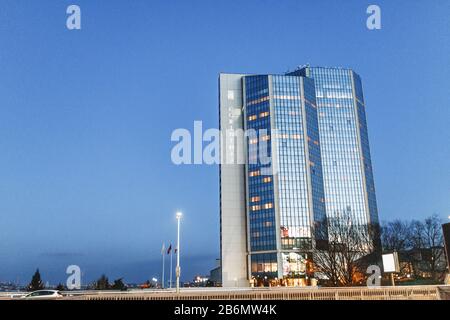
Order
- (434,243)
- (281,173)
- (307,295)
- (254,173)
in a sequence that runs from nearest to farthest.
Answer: (307,295), (434,243), (281,173), (254,173)

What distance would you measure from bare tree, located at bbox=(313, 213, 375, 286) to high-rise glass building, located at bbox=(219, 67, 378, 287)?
64.7m

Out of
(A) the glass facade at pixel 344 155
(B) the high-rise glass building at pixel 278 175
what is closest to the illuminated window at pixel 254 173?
(B) the high-rise glass building at pixel 278 175

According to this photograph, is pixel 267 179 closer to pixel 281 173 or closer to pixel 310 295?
pixel 281 173

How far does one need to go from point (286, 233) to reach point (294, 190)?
1823cm

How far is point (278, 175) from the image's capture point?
15762cm

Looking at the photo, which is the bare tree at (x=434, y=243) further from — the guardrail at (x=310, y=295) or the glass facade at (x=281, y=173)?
the glass facade at (x=281, y=173)

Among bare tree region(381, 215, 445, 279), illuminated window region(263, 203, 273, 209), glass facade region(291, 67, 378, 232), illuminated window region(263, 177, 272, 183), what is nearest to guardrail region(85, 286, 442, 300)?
bare tree region(381, 215, 445, 279)

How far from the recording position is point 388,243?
8162cm

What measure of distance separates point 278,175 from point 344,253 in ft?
284

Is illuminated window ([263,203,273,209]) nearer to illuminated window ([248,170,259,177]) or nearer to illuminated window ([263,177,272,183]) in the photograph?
illuminated window ([263,177,272,183])

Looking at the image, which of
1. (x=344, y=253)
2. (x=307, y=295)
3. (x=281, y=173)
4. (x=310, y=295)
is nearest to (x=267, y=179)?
(x=281, y=173)

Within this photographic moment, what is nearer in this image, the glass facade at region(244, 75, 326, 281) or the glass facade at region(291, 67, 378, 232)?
the glass facade at region(244, 75, 326, 281)

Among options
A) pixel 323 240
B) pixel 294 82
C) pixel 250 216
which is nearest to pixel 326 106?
pixel 294 82

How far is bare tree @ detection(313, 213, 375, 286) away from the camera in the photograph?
70.8 meters
